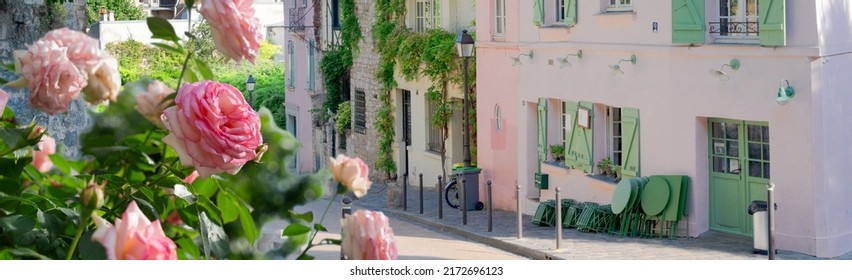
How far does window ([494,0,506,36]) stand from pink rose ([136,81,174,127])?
29.1 ft

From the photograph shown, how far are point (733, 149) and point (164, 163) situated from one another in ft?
16.9

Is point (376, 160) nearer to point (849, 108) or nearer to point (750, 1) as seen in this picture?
point (750, 1)

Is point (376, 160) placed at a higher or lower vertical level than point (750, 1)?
lower

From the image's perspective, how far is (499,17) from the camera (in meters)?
10.5

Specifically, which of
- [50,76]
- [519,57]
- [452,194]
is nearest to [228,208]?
[50,76]

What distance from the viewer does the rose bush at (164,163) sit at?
1.43 meters

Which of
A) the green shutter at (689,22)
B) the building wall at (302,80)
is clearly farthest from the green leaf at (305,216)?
the building wall at (302,80)

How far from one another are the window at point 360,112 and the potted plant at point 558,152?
4907mm

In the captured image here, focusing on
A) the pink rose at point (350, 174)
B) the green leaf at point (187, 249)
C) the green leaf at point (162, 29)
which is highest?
the green leaf at point (162, 29)

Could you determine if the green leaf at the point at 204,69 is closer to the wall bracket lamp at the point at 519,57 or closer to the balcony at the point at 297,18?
the wall bracket lamp at the point at 519,57

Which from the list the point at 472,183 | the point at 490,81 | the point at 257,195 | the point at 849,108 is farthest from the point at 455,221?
the point at 257,195

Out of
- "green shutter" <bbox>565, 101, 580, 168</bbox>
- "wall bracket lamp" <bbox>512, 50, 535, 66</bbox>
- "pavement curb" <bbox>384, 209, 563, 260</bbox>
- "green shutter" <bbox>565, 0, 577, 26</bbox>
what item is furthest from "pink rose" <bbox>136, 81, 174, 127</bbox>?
"wall bracket lamp" <bbox>512, 50, 535, 66</bbox>
